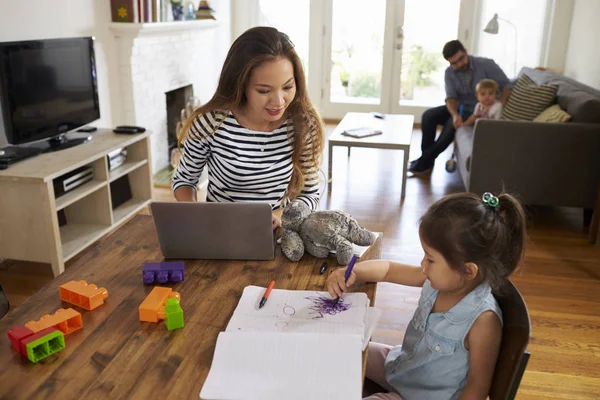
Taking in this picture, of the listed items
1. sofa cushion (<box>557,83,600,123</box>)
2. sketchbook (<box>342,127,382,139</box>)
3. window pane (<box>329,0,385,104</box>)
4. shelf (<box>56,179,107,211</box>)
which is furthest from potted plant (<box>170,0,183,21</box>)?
sofa cushion (<box>557,83,600,123</box>)

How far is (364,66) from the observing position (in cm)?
630

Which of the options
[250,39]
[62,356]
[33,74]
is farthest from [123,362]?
[33,74]

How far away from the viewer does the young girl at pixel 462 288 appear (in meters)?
1.12

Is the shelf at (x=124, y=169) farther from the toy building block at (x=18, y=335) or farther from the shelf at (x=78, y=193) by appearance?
A: the toy building block at (x=18, y=335)

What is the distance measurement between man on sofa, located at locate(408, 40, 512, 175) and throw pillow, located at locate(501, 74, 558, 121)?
1.85 feet

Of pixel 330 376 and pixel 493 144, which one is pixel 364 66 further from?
pixel 330 376

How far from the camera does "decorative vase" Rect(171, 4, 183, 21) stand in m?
4.46

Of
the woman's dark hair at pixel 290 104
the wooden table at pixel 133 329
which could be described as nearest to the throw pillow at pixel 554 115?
the woman's dark hair at pixel 290 104

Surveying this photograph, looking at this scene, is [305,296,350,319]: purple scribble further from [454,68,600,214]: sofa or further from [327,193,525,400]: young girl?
[454,68,600,214]: sofa

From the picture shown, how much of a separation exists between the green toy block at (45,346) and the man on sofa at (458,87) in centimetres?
387

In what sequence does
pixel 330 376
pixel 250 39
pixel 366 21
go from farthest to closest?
pixel 366 21
pixel 250 39
pixel 330 376

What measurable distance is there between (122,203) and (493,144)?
224 cm

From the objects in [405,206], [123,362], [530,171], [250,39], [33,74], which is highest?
[250,39]

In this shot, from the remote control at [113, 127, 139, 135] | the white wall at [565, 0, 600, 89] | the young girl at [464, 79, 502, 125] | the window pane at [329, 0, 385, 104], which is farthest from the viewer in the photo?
the window pane at [329, 0, 385, 104]
